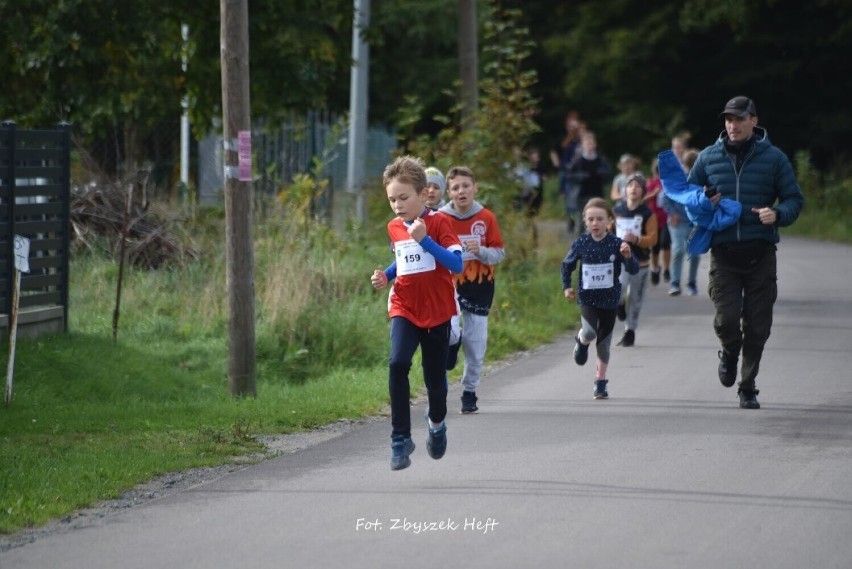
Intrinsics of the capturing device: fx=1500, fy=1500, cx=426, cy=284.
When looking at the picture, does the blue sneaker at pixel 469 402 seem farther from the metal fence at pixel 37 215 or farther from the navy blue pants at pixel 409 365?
the metal fence at pixel 37 215

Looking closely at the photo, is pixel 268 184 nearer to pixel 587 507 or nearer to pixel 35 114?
pixel 35 114

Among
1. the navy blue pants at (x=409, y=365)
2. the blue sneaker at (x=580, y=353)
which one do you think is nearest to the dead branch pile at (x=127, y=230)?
the blue sneaker at (x=580, y=353)

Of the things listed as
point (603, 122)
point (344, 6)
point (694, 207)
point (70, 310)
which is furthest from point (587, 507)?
point (603, 122)

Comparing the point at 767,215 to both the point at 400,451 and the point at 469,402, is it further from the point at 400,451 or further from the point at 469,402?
the point at 400,451

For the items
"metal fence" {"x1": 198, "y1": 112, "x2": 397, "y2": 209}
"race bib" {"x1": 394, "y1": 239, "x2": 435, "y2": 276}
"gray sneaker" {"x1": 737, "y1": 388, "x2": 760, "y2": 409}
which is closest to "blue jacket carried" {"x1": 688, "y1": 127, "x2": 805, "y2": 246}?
"gray sneaker" {"x1": 737, "y1": 388, "x2": 760, "y2": 409}

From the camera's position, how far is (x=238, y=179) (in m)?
10.8

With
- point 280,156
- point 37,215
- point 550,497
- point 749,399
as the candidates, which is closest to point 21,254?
point 37,215

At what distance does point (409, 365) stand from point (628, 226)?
6.69m

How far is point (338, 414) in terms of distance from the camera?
33.6 ft

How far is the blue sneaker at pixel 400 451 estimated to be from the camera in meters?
7.84

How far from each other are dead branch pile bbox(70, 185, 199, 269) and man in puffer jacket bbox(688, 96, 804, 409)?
25.3ft

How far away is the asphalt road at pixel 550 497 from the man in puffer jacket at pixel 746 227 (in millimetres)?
526

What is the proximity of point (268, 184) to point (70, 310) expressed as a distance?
4901 mm

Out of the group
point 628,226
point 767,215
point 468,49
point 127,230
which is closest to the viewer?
point 767,215
